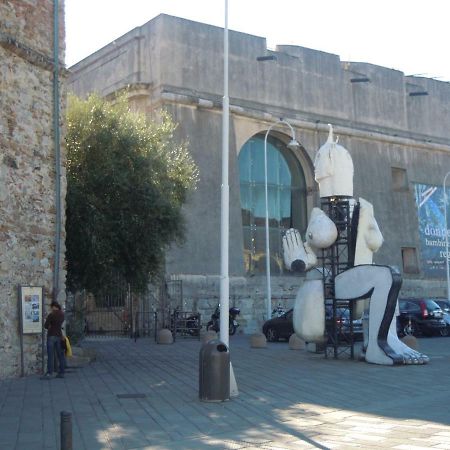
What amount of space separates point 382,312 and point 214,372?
6.89 meters

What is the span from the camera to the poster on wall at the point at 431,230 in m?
42.9

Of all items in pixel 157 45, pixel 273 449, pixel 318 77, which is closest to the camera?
pixel 273 449

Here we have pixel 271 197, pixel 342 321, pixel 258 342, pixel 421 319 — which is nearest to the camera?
pixel 342 321

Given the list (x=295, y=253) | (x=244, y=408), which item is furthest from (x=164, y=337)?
(x=244, y=408)

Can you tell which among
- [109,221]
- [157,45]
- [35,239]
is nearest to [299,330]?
[109,221]

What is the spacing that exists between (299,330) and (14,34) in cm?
984

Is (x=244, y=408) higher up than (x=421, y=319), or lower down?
lower down

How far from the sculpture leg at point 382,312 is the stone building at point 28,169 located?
7.31 metres

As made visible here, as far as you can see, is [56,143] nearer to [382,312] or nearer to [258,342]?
[382,312]

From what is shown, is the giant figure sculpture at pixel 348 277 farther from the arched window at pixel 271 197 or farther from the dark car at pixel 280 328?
the arched window at pixel 271 197

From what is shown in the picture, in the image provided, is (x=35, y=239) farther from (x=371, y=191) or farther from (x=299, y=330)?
(x=371, y=191)

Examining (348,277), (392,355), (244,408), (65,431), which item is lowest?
(244,408)

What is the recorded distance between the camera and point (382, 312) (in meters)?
16.7

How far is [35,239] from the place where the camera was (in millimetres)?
14805
